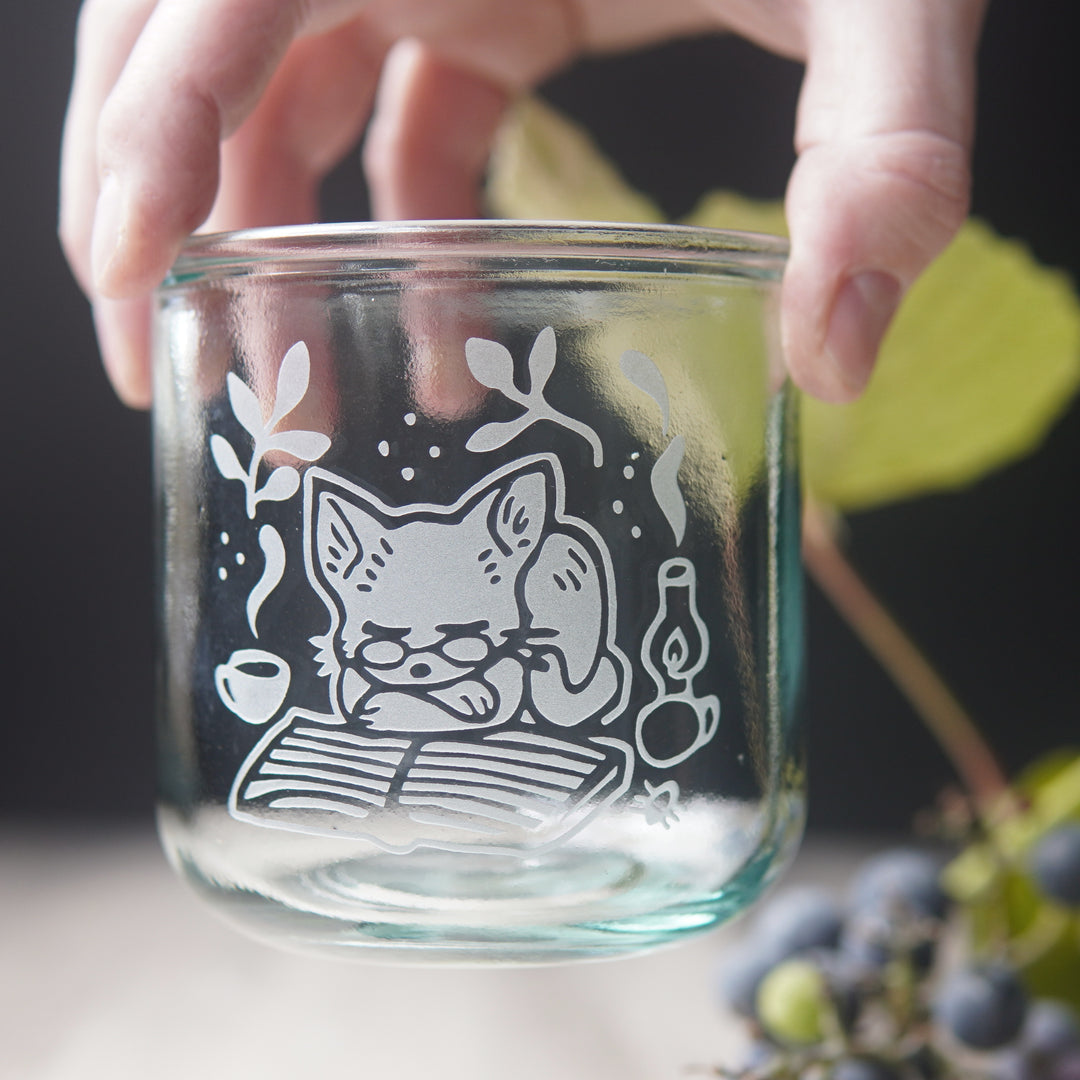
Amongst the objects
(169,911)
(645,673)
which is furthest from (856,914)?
(169,911)

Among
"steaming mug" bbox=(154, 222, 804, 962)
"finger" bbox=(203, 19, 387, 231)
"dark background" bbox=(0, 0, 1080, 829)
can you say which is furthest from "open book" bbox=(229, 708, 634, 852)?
"dark background" bbox=(0, 0, 1080, 829)

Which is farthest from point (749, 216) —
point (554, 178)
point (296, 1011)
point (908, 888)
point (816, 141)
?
point (296, 1011)

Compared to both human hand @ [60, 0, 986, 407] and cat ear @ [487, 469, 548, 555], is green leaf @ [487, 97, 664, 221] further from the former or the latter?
cat ear @ [487, 469, 548, 555]

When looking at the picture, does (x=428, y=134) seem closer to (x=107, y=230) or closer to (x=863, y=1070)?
(x=107, y=230)

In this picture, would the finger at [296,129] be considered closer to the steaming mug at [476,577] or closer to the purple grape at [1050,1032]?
the steaming mug at [476,577]

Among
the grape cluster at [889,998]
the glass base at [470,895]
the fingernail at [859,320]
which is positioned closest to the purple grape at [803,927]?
the grape cluster at [889,998]

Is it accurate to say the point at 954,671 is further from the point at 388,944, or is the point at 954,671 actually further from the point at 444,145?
the point at 388,944

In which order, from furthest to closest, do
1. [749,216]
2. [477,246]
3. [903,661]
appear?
[903,661] → [749,216] → [477,246]
